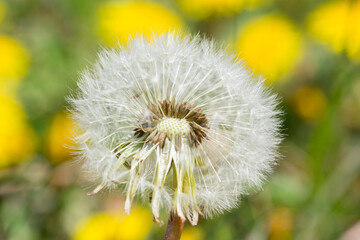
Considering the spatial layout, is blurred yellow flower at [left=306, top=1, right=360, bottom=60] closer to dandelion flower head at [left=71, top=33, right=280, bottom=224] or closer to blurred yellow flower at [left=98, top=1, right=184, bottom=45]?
blurred yellow flower at [left=98, top=1, right=184, bottom=45]

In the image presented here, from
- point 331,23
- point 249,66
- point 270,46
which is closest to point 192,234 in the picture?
point 249,66

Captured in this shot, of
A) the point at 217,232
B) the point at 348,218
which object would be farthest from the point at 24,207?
the point at 348,218

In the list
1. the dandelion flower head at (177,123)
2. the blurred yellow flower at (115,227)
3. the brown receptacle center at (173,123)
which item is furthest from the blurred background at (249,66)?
the brown receptacle center at (173,123)

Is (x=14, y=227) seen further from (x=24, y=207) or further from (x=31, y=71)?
(x=31, y=71)

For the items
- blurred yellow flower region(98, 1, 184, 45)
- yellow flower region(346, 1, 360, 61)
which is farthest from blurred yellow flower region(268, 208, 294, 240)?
blurred yellow flower region(98, 1, 184, 45)

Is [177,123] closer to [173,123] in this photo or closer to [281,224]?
[173,123]

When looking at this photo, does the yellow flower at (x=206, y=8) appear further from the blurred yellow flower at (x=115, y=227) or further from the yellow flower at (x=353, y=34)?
the blurred yellow flower at (x=115, y=227)
